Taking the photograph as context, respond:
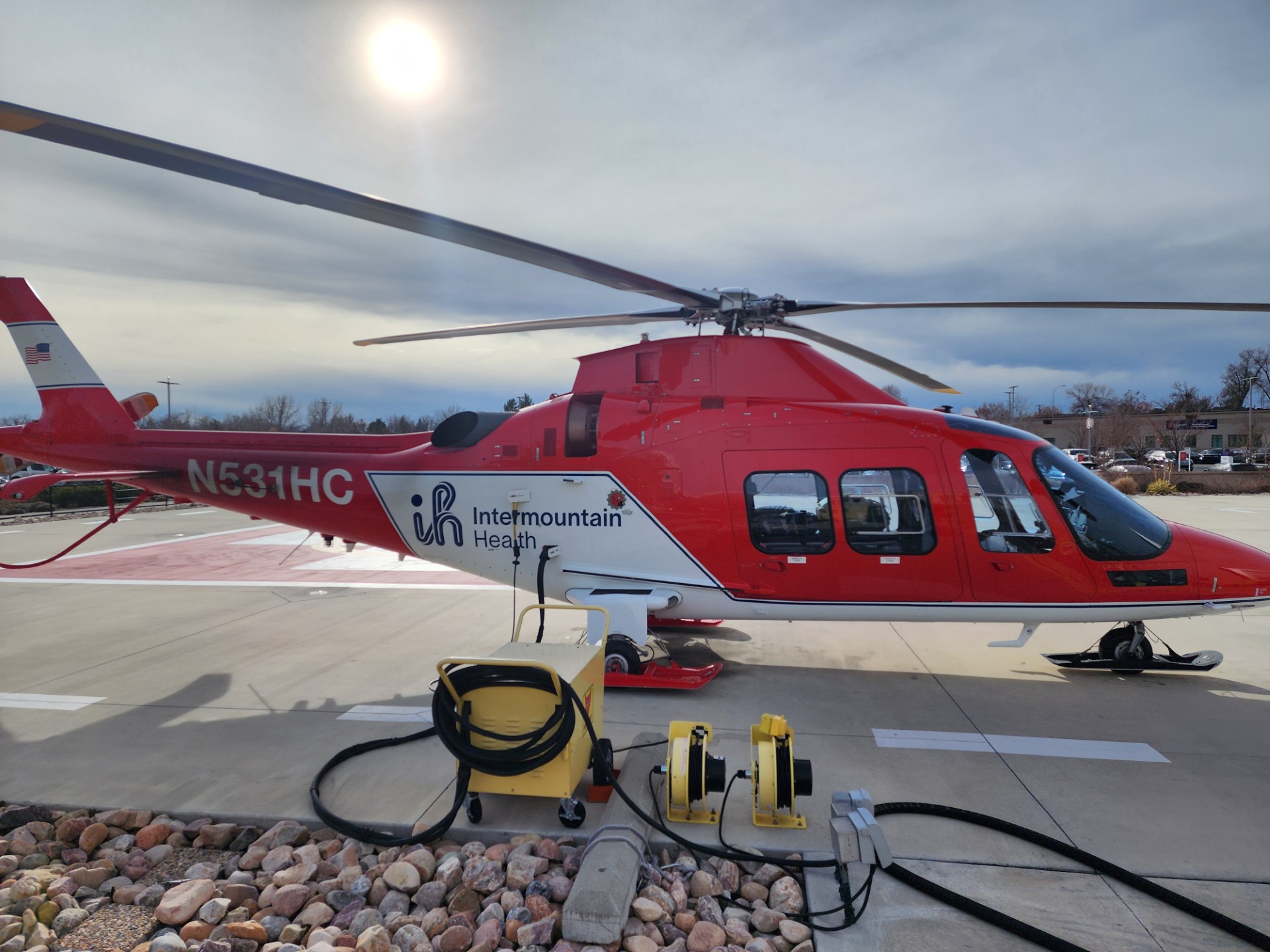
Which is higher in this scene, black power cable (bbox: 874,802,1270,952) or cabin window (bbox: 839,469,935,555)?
cabin window (bbox: 839,469,935,555)

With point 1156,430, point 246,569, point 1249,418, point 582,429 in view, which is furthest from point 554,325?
point 1156,430

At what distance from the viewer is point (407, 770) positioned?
14.4 ft

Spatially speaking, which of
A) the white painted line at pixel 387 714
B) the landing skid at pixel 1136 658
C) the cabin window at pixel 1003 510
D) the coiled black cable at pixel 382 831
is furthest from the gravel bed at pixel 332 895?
the landing skid at pixel 1136 658

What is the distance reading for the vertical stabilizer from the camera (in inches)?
299

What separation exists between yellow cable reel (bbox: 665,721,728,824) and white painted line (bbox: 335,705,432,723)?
2.34m

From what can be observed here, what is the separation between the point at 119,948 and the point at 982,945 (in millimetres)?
3748

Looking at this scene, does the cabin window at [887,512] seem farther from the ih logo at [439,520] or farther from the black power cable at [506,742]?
the ih logo at [439,520]

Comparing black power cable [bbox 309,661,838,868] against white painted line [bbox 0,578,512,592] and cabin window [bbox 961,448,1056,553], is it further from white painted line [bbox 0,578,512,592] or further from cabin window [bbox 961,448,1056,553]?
white painted line [bbox 0,578,512,592]

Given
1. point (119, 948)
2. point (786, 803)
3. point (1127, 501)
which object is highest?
point (1127, 501)

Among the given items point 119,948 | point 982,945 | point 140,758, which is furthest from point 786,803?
point 140,758

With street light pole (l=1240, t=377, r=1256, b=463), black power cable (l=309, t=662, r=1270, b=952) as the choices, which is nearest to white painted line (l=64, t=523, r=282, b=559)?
black power cable (l=309, t=662, r=1270, b=952)

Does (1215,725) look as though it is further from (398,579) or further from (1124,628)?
(398,579)

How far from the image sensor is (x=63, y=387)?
7.62 meters

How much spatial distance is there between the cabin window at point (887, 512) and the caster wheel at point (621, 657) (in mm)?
2088
